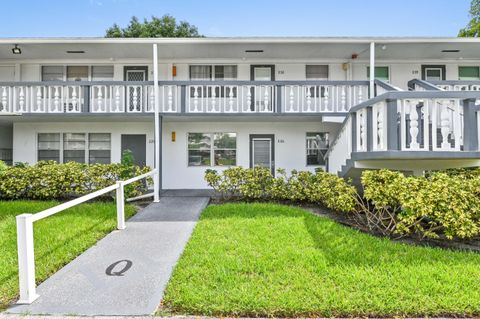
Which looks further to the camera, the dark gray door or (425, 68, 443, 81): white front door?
(425, 68, 443, 81): white front door

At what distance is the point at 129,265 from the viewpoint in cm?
455

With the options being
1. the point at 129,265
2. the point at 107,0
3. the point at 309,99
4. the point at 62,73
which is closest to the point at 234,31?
the point at 107,0

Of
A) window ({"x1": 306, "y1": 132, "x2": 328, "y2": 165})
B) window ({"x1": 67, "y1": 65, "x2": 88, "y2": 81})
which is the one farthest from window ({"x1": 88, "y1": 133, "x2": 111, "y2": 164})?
window ({"x1": 306, "y1": 132, "x2": 328, "y2": 165})

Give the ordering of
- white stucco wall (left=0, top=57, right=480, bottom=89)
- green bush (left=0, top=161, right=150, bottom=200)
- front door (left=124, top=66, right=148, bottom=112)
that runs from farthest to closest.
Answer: white stucco wall (left=0, top=57, right=480, bottom=89) < front door (left=124, top=66, right=148, bottom=112) < green bush (left=0, top=161, right=150, bottom=200)

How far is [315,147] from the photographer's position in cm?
1173

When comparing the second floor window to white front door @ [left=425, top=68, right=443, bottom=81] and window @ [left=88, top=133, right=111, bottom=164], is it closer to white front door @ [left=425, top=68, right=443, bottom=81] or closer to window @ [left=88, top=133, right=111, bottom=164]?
A: window @ [left=88, top=133, right=111, bottom=164]

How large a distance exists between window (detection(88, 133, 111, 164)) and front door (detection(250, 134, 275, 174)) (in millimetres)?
5594

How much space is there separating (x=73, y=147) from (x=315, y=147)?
30.8 ft

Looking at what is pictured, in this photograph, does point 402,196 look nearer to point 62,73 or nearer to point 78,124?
point 78,124

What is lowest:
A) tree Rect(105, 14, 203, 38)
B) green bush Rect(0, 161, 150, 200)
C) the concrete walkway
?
the concrete walkway

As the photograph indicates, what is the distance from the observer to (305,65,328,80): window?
1221cm

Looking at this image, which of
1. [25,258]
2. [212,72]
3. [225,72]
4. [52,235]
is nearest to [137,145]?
[212,72]

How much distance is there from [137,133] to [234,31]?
62.6ft

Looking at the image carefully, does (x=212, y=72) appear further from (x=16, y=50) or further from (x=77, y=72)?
(x=16, y=50)
